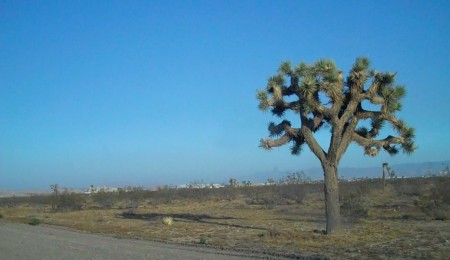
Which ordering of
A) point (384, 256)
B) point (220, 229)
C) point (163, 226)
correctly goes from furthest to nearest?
1. point (163, 226)
2. point (220, 229)
3. point (384, 256)

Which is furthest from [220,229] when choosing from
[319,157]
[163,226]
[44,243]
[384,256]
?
[384,256]

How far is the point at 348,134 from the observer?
2016 centimetres

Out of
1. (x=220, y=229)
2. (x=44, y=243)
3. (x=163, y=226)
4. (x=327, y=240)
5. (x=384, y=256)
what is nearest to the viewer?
(x=384, y=256)

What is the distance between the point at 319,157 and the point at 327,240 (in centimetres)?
368

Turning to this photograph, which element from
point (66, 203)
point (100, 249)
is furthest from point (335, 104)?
point (66, 203)

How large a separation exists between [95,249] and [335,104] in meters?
10.1

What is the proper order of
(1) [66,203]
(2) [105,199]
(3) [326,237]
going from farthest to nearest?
1. (2) [105,199]
2. (1) [66,203]
3. (3) [326,237]

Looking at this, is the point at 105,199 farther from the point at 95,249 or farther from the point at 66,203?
the point at 95,249

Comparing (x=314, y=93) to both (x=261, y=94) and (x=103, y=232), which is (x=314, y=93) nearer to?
(x=261, y=94)

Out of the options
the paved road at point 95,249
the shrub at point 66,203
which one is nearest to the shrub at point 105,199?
the shrub at point 66,203

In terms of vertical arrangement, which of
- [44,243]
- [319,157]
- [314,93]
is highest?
[314,93]

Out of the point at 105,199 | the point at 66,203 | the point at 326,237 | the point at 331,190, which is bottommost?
the point at 326,237

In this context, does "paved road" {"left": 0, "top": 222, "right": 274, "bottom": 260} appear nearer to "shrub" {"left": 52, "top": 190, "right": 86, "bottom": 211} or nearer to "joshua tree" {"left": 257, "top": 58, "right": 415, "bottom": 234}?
"joshua tree" {"left": 257, "top": 58, "right": 415, "bottom": 234}

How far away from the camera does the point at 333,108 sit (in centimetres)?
1984
